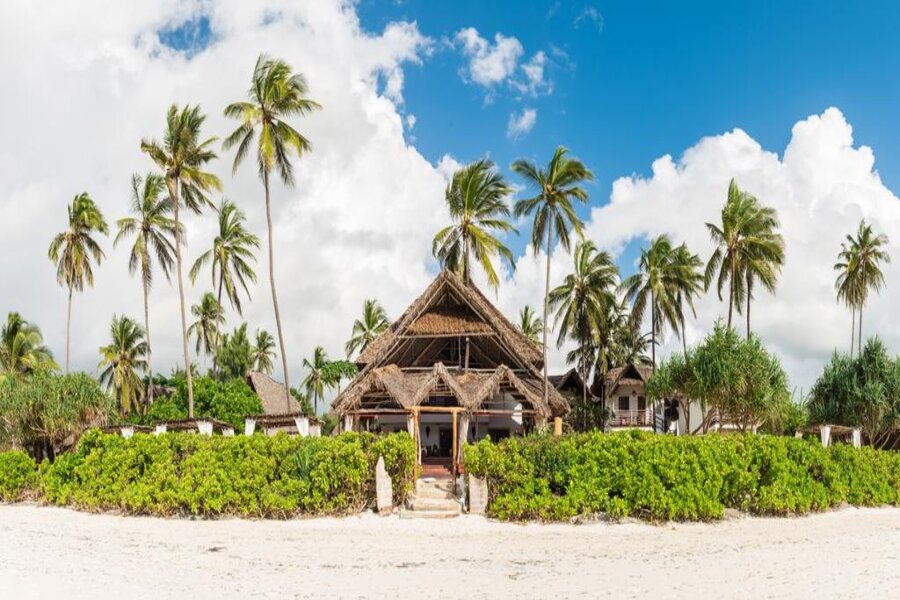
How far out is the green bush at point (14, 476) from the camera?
789 inches

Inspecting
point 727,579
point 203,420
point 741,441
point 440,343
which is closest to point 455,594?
point 727,579

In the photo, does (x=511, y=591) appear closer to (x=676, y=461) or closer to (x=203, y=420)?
(x=676, y=461)

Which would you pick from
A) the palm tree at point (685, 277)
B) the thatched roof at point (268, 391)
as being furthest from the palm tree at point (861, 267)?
Answer: the thatched roof at point (268, 391)

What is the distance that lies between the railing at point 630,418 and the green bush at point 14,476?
2850 centimetres

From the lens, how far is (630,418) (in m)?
39.7

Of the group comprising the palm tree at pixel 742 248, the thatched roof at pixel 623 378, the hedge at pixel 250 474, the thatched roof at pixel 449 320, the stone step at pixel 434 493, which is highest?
the palm tree at pixel 742 248

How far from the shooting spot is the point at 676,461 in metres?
15.8

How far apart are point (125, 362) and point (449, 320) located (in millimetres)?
25667

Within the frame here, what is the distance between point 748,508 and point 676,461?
2671 millimetres

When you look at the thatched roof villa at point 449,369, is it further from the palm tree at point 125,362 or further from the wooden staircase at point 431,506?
the palm tree at point 125,362

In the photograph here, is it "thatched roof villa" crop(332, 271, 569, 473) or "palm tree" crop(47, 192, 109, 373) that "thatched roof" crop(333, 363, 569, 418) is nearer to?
"thatched roof villa" crop(332, 271, 569, 473)

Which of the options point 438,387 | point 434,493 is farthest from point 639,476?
point 438,387

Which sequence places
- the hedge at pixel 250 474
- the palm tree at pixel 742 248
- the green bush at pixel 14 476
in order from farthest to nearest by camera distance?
the palm tree at pixel 742 248 → the green bush at pixel 14 476 → the hedge at pixel 250 474

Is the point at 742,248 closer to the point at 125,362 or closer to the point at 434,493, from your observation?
the point at 434,493
